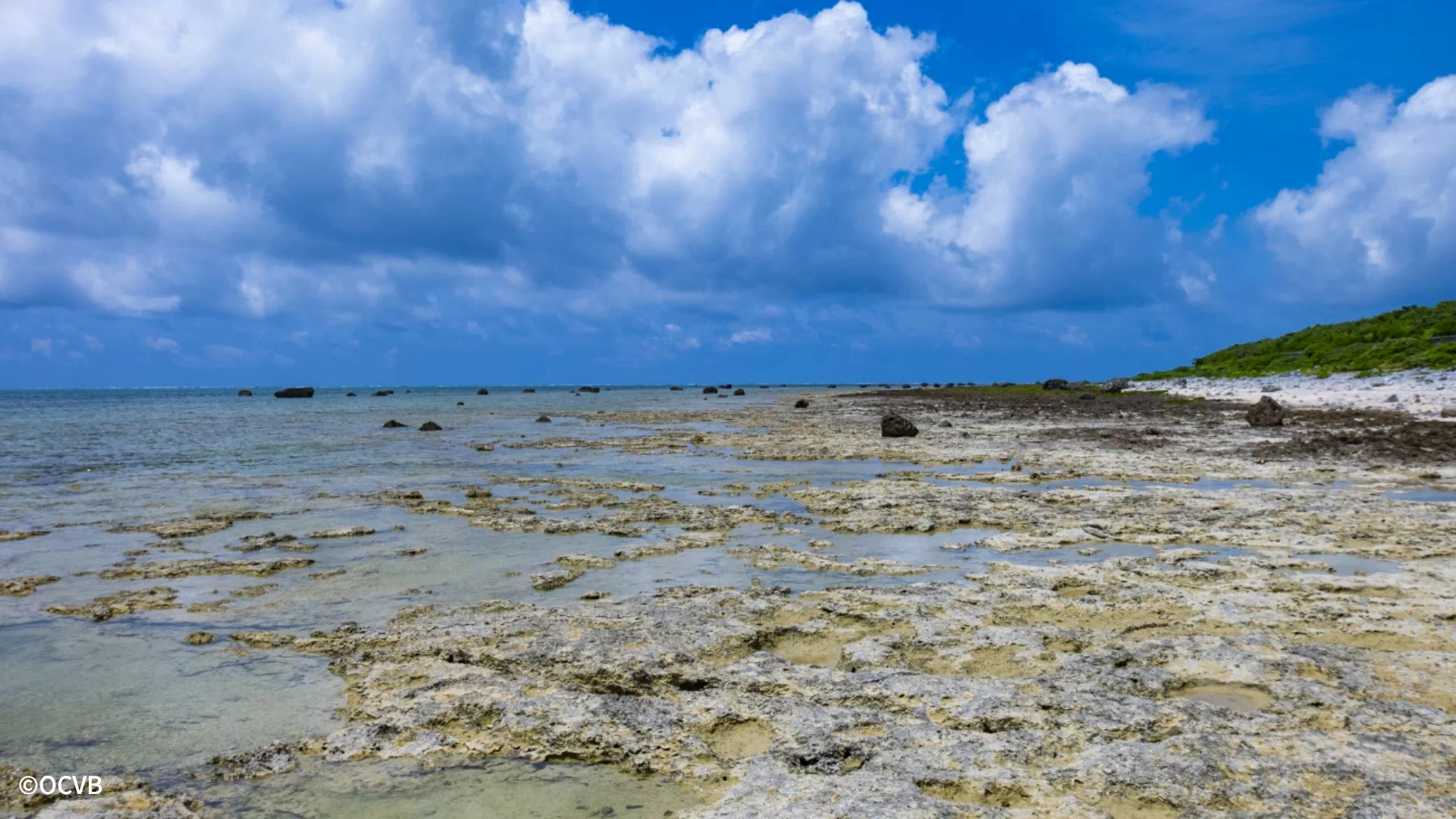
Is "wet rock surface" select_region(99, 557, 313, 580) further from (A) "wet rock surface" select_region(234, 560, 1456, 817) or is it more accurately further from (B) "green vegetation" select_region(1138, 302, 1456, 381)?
(B) "green vegetation" select_region(1138, 302, 1456, 381)

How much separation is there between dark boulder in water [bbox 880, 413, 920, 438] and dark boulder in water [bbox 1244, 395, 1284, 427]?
11.5m

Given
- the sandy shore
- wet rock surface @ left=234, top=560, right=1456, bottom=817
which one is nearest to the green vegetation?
the sandy shore

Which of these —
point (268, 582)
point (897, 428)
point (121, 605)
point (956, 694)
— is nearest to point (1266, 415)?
point (897, 428)

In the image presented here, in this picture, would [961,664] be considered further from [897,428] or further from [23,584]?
[897,428]

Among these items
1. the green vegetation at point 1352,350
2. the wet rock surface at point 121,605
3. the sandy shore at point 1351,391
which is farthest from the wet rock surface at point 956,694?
the green vegetation at point 1352,350

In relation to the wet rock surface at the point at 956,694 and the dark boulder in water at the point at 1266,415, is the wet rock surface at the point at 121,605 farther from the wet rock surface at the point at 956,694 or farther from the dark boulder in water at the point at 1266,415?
the dark boulder in water at the point at 1266,415

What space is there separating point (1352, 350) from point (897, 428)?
4230 centimetres

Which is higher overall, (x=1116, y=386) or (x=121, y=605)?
(x=1116, y=386)

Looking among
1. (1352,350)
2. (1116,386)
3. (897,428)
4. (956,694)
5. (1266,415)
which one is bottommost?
(956,694)

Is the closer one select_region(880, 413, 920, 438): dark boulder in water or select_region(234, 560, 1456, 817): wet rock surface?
select_region(234, 560, 1456, 817): wet rock surface

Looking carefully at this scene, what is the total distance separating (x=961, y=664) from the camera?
6223 mm

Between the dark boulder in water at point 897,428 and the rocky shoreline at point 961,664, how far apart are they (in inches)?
576

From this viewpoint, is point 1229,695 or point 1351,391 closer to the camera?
point 1229,695

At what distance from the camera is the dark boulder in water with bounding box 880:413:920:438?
28.4m
